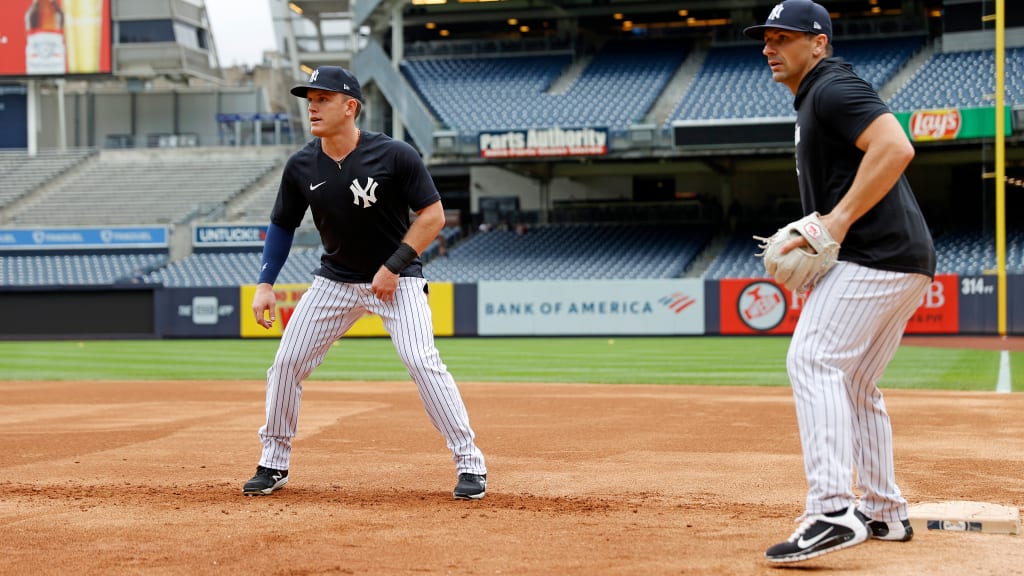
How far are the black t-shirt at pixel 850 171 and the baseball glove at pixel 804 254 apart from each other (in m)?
0.12

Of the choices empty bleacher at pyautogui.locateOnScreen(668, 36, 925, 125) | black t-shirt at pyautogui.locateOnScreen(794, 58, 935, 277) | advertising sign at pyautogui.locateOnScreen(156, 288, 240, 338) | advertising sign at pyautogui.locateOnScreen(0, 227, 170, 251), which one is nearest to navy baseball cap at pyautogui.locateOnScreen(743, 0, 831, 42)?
black t-shirt at pyautogui.locateOnScreen(794, 58, 935, 277)

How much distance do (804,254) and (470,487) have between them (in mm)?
2086

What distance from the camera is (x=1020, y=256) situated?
2808 cm

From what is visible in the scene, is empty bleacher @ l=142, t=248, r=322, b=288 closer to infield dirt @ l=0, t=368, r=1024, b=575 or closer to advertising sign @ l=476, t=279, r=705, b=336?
advertising sign @ l=476, t=279, r=705, b=336

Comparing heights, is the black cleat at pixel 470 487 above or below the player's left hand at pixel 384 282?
below

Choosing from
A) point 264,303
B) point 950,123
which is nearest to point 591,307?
point 950,123

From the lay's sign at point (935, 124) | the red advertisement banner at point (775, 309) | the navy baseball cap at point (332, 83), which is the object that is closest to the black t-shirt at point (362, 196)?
the navy baseball cap at point (332, 83)

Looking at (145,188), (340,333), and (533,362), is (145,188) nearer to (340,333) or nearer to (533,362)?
(533,362)

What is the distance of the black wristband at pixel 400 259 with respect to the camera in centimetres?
532

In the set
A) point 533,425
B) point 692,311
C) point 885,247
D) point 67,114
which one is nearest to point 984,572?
point 885,247

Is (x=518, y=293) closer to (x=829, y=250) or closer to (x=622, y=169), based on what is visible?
(x=622, y=169)

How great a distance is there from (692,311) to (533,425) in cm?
1888

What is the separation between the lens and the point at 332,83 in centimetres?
537

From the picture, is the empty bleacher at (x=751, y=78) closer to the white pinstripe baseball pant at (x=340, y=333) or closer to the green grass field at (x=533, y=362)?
the green grass field at (x=533, y=362)
